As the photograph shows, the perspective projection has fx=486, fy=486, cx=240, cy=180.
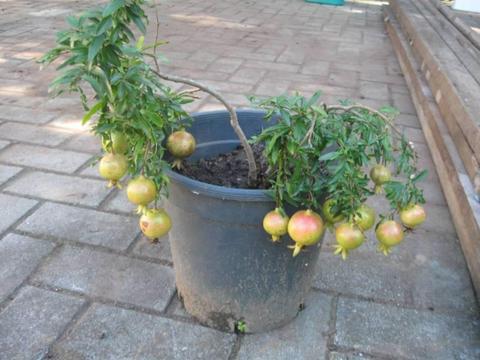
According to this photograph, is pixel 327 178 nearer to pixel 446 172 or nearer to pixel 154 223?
pixel 154 223

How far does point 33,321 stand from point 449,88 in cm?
311

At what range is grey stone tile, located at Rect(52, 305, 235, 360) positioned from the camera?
6.20ft

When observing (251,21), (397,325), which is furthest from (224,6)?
(397,325)

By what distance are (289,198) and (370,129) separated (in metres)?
0.35

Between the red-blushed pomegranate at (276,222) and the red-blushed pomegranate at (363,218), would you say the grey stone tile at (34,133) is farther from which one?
the red-blushed pomegranate at (363,218)

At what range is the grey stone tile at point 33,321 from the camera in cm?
189

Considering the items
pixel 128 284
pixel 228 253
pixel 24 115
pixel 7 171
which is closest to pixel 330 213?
pixel 228 253

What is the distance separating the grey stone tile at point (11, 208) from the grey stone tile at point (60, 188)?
7 centimetres

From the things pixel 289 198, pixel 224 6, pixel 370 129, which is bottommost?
pixel 224 6

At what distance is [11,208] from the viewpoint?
2744mm

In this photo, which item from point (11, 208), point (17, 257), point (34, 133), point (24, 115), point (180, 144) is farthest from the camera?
point (24, 115)

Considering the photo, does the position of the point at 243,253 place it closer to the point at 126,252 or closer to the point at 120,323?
the point at 120,323

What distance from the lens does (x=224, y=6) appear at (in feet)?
A: 27.8

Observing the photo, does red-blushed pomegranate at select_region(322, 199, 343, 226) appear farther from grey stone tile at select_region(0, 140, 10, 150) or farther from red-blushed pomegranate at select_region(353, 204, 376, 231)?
grey stone tile at select_region(0, 140, 10, 150)
